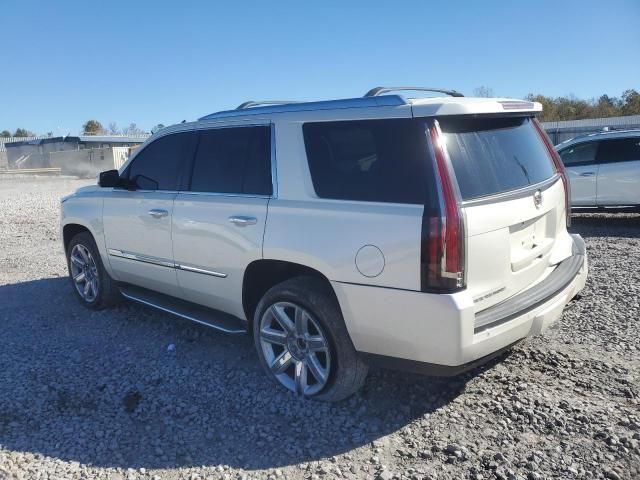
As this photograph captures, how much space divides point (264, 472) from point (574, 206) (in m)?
9.25

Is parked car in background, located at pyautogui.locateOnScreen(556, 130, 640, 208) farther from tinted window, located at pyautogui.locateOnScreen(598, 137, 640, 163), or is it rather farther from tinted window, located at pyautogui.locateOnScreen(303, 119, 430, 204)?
tinted window, located at pyautogui.locateOnScreen(303, 119, 430, 204)

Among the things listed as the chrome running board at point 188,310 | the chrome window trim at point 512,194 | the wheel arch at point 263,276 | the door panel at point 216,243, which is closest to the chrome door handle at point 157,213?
the door panel at point 216,243

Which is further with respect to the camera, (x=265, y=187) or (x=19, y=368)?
(x=19, y=368)

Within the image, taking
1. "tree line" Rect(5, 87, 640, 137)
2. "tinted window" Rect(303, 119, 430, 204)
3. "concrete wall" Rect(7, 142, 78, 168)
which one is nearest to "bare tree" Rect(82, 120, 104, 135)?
"concrete wall" Rect(7, 142, 78, 168)

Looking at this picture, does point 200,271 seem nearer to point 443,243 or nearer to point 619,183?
point 443,243

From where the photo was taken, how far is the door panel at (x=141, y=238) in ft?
15.2

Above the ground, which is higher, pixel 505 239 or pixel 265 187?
pixel 265 187

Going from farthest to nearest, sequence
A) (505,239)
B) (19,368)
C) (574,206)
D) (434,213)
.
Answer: (574,206), (19,368), (505,239), (434,213)

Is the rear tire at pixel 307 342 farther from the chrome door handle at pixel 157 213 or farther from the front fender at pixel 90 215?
the front fender at pixel 90 215

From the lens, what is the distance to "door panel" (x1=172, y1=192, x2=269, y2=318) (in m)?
3.86

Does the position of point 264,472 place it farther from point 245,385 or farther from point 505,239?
point 505,239

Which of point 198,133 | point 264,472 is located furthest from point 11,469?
point 198,133

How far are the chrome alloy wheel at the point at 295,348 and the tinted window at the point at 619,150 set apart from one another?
859 centimetres

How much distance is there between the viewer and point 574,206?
10.5 metres
